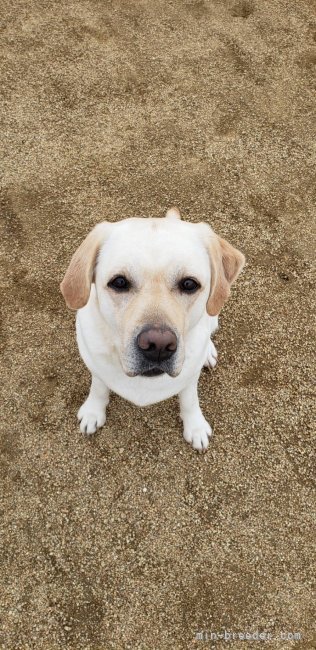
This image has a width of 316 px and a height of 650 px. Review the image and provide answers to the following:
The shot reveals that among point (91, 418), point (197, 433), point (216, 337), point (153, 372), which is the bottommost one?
point (91, 418)

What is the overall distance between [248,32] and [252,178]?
1.91 meters

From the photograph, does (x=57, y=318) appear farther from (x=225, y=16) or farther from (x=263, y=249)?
(x=225, y=16)

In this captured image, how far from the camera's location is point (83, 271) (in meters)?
2.15

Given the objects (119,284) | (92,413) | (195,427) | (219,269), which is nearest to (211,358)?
(195,427)

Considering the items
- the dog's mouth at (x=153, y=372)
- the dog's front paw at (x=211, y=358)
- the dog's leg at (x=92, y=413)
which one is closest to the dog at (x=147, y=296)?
the dog's mouth at (x=153, y=372)

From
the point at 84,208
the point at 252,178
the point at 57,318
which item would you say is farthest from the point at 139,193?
the point at 57,318

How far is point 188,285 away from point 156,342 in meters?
0.31

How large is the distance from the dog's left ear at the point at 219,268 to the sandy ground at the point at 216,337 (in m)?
1.09

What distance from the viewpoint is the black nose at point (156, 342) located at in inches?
76.2

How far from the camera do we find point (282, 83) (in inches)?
186

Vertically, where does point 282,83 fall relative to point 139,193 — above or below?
above

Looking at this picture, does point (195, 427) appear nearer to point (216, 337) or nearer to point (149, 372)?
point (216, 337)

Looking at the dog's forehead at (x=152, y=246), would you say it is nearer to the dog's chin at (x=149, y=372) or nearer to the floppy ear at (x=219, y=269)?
the floppy ear at (x=219, y=269)

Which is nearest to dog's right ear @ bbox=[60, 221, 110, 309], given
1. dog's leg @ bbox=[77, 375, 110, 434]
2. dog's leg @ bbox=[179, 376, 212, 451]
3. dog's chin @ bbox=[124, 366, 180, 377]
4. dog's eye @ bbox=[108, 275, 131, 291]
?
dog's eye @ bbox=[108, 275, 131, 291]
